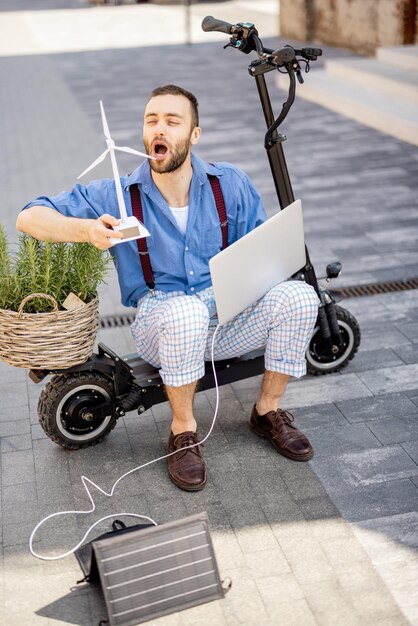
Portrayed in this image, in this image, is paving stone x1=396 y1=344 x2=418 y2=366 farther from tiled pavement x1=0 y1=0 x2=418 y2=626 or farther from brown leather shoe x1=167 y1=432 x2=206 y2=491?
brown leather shoe x1=167 y1=432 x2=206 y2=491

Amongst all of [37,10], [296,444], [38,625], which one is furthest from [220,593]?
[37,10]

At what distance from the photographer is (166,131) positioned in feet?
11.9

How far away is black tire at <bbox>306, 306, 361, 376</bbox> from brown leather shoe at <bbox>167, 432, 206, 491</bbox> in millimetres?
871

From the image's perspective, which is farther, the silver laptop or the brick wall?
the brick wall

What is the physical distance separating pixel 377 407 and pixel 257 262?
94 cm

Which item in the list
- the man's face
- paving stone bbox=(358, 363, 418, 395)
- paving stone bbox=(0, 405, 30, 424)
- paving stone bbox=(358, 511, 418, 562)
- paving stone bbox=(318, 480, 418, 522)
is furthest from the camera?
paving stone bbox=(358, 363, 418, 395)

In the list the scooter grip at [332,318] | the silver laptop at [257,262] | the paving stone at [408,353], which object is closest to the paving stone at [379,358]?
the paving stone at [408,353]

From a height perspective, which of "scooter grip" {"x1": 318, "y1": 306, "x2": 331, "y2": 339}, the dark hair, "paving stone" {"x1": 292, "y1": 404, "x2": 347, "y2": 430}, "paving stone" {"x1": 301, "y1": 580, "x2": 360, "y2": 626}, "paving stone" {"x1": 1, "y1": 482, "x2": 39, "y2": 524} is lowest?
"paving stone" {"x1": 292, "y1": 404, "x2": 347, "y2": 430}

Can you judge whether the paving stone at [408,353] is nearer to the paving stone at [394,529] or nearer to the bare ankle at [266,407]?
the bare ankle at [266,407]

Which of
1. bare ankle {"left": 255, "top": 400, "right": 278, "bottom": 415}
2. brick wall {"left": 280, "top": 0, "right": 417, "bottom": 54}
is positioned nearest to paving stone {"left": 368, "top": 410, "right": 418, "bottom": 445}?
bare ankle {"left": 255, "top": 400, "right": 278, "bottom": 415}

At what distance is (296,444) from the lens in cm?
374

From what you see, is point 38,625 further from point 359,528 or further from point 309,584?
Answer: point 359,528

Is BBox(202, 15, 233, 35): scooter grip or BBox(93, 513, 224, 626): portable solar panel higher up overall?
BBox(202, 15, 233, 35): scooter grip

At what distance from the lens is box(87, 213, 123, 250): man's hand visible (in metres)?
3.22
